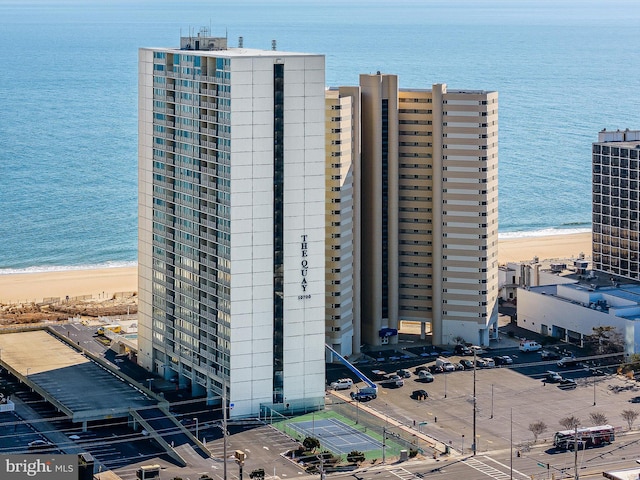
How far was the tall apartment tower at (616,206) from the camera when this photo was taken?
525 ft

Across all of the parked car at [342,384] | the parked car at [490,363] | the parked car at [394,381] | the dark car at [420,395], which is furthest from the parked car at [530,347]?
the parked car at [342,384]

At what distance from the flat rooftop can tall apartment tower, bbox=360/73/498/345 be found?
30463mm

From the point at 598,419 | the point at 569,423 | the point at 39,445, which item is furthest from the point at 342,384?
the point at 39,445

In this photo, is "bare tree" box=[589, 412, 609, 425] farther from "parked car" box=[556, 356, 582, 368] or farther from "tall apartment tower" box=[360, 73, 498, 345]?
"tall apartment tower" box=[360, 73, 498, 345]

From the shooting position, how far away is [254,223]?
124188mm

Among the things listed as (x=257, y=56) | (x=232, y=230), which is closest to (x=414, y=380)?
(x=232, y=230)

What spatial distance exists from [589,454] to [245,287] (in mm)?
30973

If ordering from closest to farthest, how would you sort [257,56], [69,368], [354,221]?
[257,56]
[69,368]
[354,221]

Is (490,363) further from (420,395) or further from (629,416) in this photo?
(629,416)

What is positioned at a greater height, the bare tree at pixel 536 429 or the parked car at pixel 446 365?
the parked car at pixel 446 365

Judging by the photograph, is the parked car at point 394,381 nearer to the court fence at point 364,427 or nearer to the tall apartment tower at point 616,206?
the court fence at point 364,427

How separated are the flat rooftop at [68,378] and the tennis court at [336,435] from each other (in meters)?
13.9

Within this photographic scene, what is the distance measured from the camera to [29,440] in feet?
391

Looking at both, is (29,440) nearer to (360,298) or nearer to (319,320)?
(319,320)
